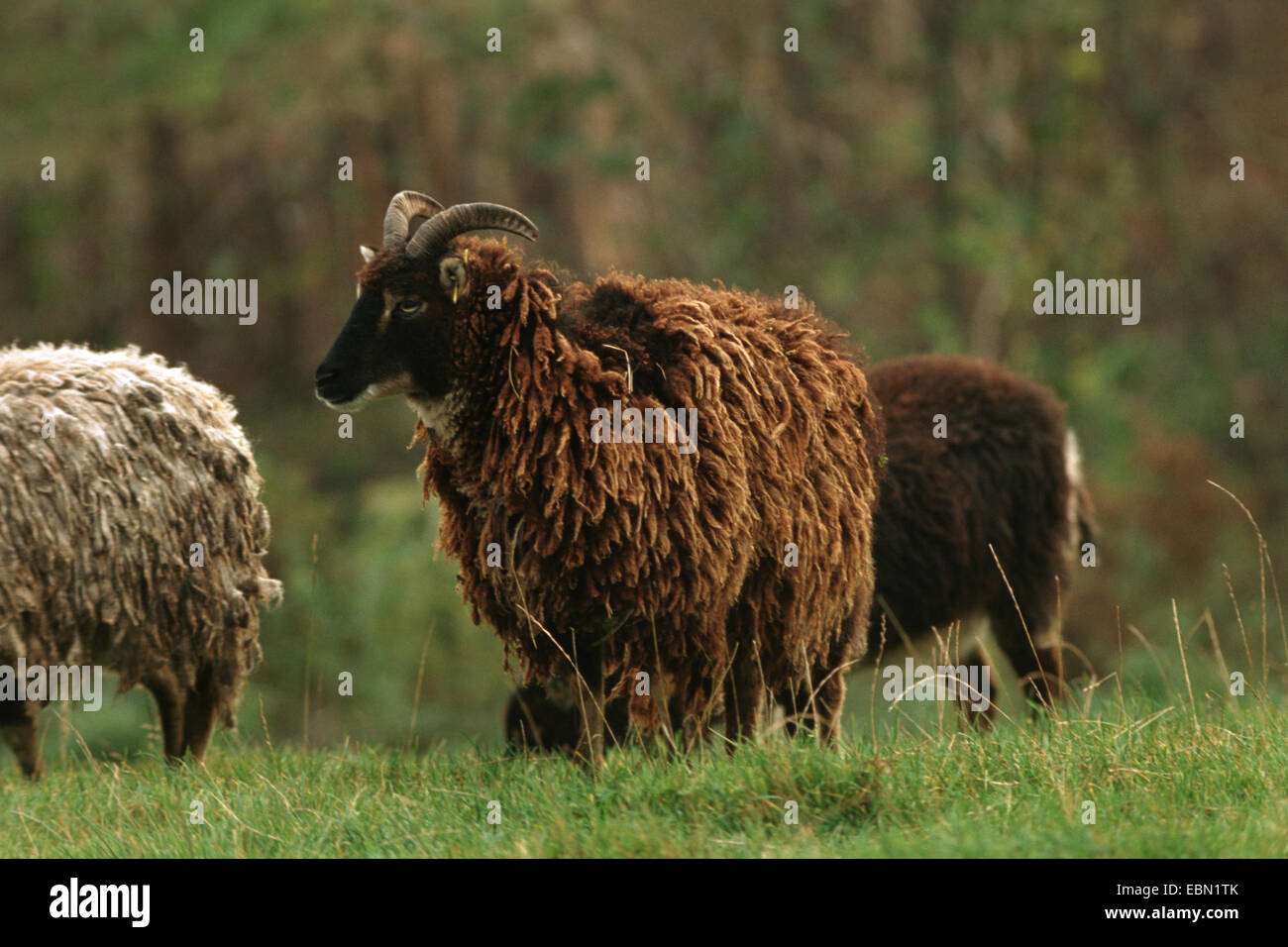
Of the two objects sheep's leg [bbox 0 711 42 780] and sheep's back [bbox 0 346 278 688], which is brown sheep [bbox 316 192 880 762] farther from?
sheep's leg [bbox 0 711 42 780]

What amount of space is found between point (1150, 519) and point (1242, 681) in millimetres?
13878

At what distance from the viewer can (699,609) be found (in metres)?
6.12

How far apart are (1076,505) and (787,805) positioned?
4.71 metres

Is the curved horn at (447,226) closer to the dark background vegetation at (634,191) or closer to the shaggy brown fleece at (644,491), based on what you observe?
the shaggy brown fleece at (644,491)

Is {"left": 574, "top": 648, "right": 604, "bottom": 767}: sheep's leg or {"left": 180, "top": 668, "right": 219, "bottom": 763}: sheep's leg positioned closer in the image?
{"left": 574, "top": 648, "right": 604, "bottom": 767}: sheep's leg

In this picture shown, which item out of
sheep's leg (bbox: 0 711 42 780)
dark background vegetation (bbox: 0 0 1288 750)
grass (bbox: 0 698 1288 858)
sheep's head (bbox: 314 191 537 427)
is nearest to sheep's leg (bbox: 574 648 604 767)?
grass (bbox: 0 698 1288 858)

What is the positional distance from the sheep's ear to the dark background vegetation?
11.0 meters

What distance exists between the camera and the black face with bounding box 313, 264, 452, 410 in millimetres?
6031

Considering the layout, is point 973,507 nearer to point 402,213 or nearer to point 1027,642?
point 1027,642

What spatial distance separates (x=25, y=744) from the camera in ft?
25.6

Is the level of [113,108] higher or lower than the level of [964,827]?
higher

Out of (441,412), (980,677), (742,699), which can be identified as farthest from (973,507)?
(441,412)

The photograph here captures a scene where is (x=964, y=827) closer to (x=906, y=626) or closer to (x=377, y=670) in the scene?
(x=906, y=626)

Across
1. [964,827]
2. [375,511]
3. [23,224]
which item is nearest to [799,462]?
[964,827]
